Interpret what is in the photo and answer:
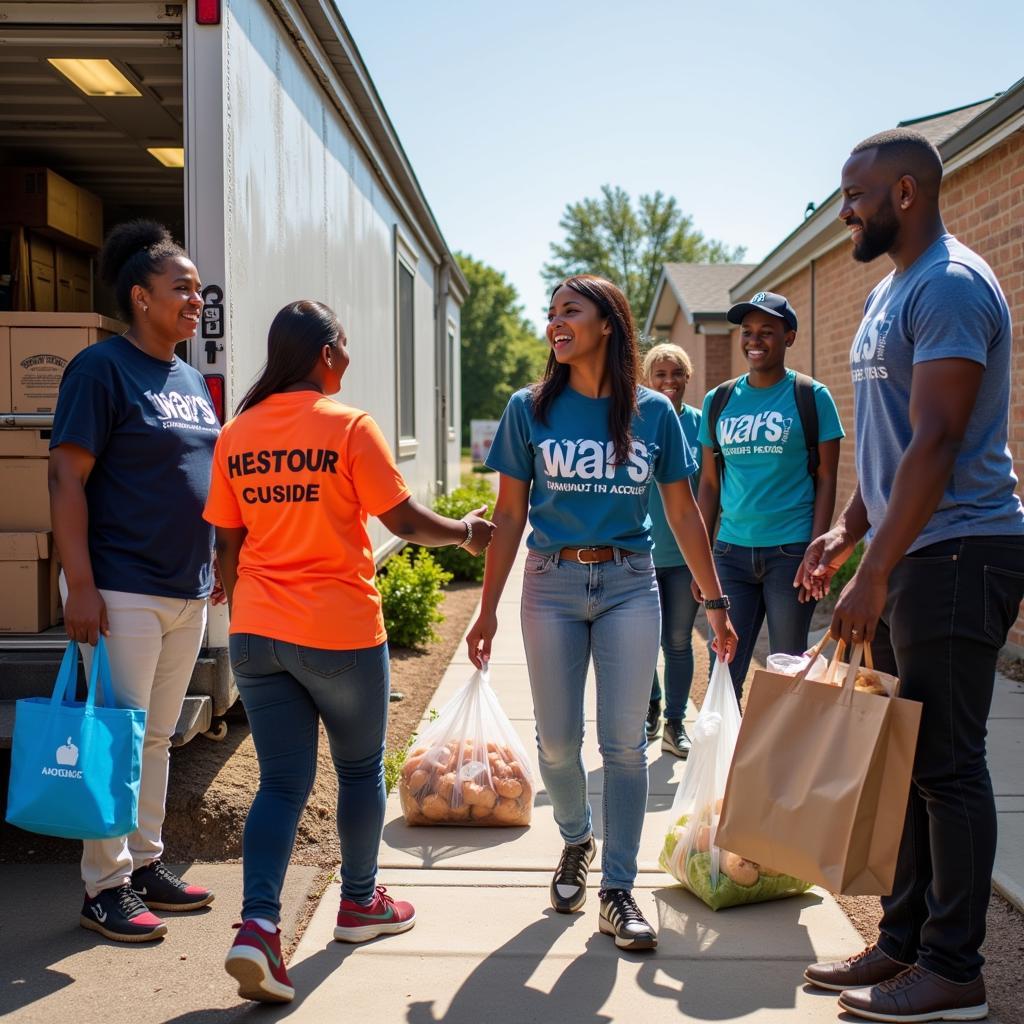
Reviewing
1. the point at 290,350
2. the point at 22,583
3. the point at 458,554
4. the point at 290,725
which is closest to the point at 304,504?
the point at 290,350

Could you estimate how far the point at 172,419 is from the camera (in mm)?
3705

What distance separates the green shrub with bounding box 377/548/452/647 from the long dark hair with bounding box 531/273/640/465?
4.57m

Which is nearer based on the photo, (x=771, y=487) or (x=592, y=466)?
(x=592, y=466)

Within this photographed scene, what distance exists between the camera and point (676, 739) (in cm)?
550

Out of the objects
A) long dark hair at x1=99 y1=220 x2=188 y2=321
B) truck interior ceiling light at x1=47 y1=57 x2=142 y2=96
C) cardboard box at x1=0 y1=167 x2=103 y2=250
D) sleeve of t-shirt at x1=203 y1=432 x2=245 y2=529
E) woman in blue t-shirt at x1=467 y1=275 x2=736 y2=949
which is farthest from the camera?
cardboard box at x1=0 y1=167 x2=103 y2=250

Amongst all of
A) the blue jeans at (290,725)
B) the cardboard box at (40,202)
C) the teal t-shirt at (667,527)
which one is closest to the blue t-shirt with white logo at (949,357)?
the blue jeans at (290,725)

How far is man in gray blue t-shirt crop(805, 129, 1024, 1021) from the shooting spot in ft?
9.20

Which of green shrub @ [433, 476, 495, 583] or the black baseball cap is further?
green shrub @ [433, 476, 495, 583]

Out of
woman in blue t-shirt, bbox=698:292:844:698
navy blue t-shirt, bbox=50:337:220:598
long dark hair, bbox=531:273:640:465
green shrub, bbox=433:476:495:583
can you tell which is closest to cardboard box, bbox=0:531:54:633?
navy blue t-shirt, bbox=50:337:220:598

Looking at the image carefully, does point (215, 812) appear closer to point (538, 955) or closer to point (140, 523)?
point (140, 523)

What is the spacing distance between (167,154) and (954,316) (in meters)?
6.59

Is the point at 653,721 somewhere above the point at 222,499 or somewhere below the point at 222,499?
below

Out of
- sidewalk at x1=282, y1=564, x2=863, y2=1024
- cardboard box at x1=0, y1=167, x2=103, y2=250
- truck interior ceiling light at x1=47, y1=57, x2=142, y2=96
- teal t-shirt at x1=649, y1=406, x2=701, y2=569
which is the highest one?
truck interior ceiling light at x1=47, y1=57, x2=142, y2=96

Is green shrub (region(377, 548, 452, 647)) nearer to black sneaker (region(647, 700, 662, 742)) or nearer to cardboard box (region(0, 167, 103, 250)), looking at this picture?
black sneaker (region(647, 700, 662, 742))
